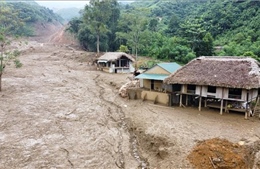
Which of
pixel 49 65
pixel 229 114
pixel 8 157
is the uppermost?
pixel 49 65

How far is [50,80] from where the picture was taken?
31.2 metres

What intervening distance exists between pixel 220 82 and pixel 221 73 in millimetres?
1127

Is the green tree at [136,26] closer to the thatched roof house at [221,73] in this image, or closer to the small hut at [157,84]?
the small hut at [157,84]

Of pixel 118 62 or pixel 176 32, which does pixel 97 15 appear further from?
pixel 176 32

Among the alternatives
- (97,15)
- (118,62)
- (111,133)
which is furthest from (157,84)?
(97,15)

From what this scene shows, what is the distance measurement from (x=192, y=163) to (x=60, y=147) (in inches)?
300

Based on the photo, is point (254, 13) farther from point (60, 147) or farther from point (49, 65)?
point (60, 147)

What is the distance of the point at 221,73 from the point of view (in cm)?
1950

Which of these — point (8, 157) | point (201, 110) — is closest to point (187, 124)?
point (201, 110)

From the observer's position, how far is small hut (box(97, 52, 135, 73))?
37969 mm

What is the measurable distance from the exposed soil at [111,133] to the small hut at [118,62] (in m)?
11.5

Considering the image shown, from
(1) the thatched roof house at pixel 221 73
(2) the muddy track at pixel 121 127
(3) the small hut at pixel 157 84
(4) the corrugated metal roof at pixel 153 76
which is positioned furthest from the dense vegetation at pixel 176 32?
(2) the muddy track at pixel 121 127

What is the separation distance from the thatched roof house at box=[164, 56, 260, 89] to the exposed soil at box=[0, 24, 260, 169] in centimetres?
258

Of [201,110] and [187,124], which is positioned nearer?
[187,124]
